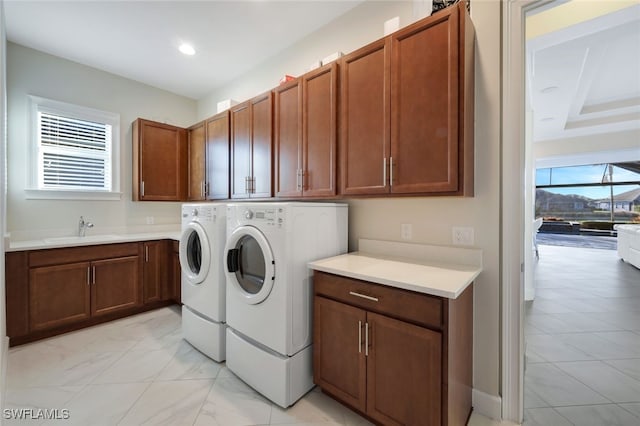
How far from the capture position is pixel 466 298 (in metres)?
1.49

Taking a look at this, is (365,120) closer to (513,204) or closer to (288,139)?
(288,139)

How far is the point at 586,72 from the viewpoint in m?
3.40

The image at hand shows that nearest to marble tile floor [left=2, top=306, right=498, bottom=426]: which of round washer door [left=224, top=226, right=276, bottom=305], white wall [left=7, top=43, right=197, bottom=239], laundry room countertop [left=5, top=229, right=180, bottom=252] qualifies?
round washer door [left=224, top=226, right=276, bottom=305]

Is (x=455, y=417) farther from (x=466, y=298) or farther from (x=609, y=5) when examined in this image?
(x=609, y=5)

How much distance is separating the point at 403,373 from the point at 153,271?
3.00m

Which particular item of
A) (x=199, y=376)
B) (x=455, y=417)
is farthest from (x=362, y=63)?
(x=199, y=376)

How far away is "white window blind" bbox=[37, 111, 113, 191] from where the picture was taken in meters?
2.94

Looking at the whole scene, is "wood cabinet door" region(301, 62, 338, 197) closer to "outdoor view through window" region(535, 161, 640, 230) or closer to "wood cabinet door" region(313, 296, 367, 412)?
"wood cabinet door" region(313, 296, 367, 412)

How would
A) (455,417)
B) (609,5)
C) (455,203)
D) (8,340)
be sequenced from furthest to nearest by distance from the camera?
(8,340) → (609,5) → (455,203) → (455,417)

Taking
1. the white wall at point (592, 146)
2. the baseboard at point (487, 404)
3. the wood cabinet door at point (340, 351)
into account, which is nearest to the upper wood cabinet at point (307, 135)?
the wood cabinet door at point (340, 351)

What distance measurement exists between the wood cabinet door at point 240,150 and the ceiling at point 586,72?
8.05ft

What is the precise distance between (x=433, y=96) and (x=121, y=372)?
2847 mm

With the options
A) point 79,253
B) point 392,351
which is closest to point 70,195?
point 79,253

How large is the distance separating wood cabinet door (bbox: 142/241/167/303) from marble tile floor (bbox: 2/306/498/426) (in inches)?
25.7
